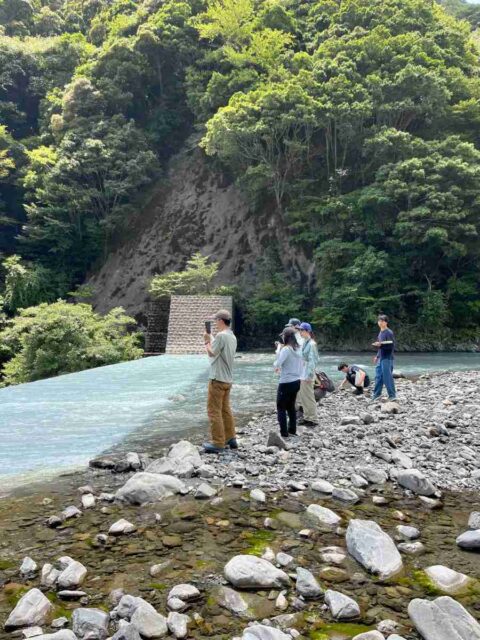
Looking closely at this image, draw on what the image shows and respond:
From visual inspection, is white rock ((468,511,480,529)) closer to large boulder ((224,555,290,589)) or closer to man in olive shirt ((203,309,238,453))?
large boulder ((224,555,290,589))

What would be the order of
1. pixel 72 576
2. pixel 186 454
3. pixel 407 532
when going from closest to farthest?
pixel 72 576
pixel 407 532
pixel 186 454

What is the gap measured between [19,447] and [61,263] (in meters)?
28.8

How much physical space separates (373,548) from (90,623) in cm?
203

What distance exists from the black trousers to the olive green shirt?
1.03m

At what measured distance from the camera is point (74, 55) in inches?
1486

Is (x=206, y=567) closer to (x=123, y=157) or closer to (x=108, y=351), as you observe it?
(x=108, y=351)

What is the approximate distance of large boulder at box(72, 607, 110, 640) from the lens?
2.55 metres

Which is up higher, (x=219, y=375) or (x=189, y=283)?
(x=189, y=283)

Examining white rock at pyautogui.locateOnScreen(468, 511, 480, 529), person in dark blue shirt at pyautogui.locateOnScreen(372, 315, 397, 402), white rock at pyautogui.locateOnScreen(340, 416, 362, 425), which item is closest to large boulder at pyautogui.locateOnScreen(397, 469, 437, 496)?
white rock at pyautogui.locateOnScreen(468, 511, 480, 529)

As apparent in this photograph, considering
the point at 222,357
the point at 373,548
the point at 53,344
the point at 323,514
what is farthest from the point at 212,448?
the point at 53,344

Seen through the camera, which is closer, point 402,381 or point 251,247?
point 402,381

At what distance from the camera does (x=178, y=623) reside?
2.64 metres

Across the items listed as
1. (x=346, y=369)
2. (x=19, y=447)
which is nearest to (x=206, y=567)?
(x=19, y=447)

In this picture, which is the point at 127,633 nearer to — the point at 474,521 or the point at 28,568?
the point at 28,568
